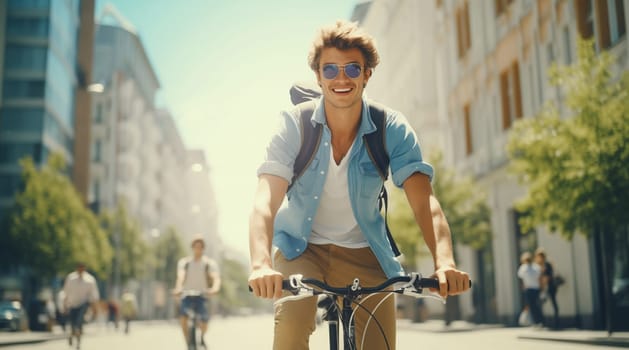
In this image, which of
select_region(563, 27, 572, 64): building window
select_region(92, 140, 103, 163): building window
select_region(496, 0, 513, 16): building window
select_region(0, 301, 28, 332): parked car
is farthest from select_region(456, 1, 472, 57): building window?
select_region(92, 140, 103, 163): building window

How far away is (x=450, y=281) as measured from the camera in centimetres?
296

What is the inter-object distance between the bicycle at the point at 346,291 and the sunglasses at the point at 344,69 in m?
0.90

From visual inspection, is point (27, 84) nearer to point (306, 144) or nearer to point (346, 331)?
point (306, 144)

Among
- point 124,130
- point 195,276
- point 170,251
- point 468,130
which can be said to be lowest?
point 195,276

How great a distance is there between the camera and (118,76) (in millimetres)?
70062

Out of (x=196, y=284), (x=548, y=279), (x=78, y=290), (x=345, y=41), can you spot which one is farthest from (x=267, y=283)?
(x=548, y=279)

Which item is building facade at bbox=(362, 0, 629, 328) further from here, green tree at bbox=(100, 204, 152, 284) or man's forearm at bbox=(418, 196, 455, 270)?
green tree at bbox=(100, 204, 152, 284)

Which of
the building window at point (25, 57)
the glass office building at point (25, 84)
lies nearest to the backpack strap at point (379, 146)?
the glass office building at point (25, 84)

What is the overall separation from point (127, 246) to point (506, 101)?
34958mm

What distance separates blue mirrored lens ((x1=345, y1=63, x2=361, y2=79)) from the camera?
11.2 ft

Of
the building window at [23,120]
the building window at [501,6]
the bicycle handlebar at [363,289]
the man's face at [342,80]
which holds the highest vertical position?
the building window at [23,120]

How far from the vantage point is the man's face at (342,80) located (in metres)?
3.45

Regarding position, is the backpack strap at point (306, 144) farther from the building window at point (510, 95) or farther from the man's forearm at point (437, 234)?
the building window at point (510, 95)

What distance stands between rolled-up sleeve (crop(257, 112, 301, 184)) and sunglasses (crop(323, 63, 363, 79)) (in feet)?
0.94
